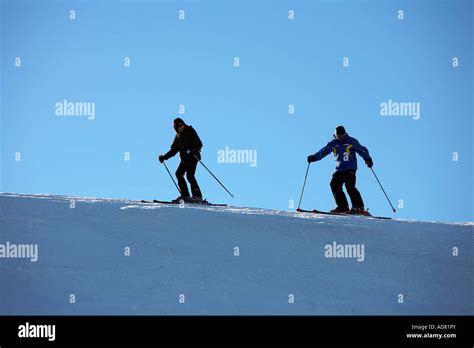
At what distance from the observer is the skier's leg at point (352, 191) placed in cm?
1380

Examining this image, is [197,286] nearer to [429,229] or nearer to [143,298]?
[143,298]

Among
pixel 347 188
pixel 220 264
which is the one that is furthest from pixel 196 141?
pixel 220 264

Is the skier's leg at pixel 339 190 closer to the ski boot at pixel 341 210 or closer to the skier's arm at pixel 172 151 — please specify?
the ski boot at pixel 341 210

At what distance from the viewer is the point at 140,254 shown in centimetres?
963
